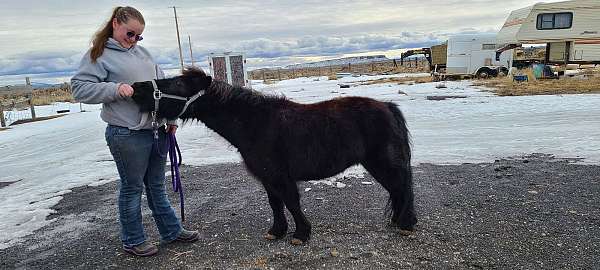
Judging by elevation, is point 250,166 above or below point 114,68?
below

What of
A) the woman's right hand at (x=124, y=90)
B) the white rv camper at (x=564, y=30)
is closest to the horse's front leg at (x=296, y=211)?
the woman's right hand at (x=124, y=90)

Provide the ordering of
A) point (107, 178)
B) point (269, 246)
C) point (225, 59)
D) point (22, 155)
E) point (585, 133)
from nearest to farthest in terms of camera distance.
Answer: point (269, 246) < point (107, 178) < point (585, 133) < point (22, 155) < point (225, 59)

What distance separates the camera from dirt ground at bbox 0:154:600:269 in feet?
11.2

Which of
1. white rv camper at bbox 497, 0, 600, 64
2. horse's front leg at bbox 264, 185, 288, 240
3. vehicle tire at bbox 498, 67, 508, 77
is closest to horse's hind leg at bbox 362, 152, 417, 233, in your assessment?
horse's front leg at bbox 264, 185, 288, 240

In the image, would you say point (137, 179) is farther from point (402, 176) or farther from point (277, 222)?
point (402, 176)

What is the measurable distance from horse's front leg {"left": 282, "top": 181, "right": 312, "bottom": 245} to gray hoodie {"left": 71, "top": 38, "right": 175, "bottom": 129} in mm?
1340

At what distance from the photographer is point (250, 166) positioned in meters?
3.67

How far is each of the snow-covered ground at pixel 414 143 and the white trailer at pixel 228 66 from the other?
4.21 meters

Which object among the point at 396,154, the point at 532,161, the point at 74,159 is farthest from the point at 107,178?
the point at 532,161

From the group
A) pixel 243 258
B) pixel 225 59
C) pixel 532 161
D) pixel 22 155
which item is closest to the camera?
pixel 243 258

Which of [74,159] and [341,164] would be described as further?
[74,159]

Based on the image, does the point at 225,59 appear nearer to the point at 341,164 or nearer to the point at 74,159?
the point at 74,159

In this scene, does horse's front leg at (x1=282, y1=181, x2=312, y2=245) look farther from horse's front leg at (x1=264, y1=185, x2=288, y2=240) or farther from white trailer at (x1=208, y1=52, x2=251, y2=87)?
white trailer at (x1=208, y1=52, x2=251, y2=87)

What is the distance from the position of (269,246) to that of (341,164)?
1.04 m
